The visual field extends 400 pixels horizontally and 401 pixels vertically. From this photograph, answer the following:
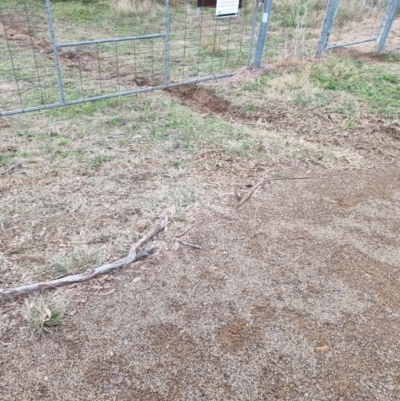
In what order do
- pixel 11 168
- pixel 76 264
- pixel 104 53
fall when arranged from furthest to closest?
pixel 104 53 < pixel 11 168 < pixel 76 264

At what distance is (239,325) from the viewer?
6.35ft

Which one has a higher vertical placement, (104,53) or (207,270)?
(207,270)

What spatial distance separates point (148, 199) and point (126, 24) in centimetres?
717

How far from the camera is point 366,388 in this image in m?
1.67

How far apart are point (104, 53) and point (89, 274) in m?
5.56

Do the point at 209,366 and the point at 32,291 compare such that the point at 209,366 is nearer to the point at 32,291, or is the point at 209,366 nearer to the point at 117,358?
the point at 117,358

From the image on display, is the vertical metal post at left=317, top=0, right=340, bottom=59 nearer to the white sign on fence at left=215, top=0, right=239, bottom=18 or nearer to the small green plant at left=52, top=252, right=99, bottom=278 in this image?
the white sign on fence at left=215, top=0, right=239, bottom=18

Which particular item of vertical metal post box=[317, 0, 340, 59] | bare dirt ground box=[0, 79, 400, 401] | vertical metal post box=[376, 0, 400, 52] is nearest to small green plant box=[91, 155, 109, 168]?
bare dirt ground box=[0, 79, 400, 401]

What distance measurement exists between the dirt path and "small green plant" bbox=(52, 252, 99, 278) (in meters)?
0.14

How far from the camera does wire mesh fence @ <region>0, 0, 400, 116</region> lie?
494cm

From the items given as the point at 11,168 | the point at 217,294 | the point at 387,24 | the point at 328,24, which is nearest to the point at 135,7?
the point at 328,24

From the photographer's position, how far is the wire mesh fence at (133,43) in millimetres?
4941

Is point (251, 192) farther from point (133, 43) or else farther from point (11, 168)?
point (133, 43)

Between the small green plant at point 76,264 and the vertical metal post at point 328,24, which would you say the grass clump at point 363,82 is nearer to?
the vertical metal post at point 328,24
